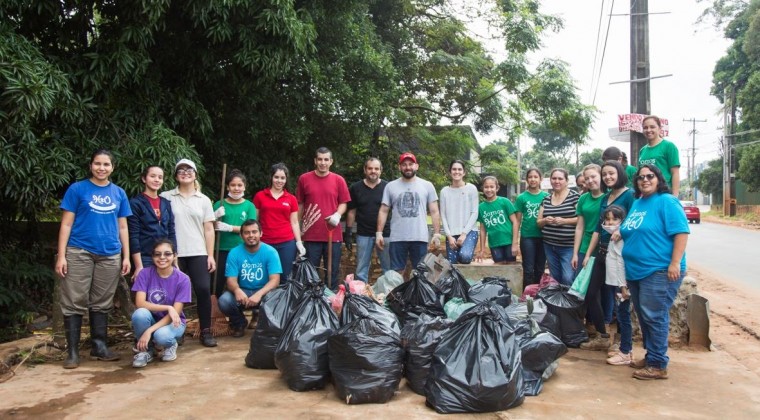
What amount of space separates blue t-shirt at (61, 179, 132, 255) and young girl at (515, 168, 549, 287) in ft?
12.4

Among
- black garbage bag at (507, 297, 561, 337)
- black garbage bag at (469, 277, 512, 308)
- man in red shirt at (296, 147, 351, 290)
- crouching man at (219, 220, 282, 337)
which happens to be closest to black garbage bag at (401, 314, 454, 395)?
black garbage bag at (507, 297, 561, 337)

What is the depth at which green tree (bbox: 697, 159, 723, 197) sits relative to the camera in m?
39.4

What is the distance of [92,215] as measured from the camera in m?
4.32

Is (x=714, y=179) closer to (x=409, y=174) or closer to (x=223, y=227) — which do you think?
(x=409, y=174)

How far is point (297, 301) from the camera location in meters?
4.36

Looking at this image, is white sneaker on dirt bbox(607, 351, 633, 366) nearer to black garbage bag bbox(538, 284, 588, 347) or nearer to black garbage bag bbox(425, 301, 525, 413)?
black garbage bag bbox(538, 284, 588, 347)

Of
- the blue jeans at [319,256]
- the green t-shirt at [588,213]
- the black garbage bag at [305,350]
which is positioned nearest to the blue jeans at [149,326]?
the black garbage bag at [305,350]

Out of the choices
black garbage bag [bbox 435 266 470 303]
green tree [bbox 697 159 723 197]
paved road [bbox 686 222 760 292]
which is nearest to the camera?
black garbage bag [bbox 435 266 470 303]

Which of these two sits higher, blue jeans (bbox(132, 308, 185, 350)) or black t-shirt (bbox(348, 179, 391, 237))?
black t-shirt (bbox(348, 179, 391, 237))

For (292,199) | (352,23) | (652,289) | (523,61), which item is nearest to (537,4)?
(523,61)

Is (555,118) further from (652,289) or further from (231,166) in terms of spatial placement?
(652,289)

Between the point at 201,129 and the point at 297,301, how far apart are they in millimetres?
3032

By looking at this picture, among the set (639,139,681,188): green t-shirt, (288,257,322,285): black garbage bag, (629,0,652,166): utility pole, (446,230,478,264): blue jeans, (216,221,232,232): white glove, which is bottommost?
(288,257,322,285): black garbage bag

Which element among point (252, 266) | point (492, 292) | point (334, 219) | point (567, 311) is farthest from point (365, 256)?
point (567, 311)
